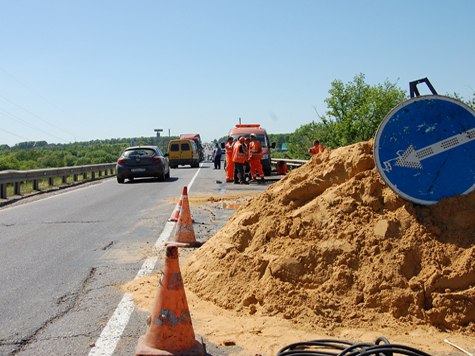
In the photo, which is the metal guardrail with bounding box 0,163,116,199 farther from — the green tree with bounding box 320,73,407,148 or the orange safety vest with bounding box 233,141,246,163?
the green tree with bounding box 320,73,407,148

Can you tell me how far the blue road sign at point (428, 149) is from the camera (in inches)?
176

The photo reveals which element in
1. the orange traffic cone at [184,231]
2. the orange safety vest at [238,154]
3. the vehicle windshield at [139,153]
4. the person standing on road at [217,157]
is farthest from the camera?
the person standing on road at [217,157]

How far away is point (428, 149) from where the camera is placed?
4.52 m

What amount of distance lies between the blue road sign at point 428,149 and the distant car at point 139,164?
17396 millimetres

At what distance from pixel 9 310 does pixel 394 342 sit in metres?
3.51

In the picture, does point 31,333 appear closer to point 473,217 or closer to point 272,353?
point 272,353

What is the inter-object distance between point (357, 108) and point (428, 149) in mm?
76197

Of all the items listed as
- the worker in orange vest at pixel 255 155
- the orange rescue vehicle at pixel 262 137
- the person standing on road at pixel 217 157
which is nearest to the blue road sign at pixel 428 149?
the worker in orange vest at pixel 255 155

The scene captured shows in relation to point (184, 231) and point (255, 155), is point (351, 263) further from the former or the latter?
point (255, 155)

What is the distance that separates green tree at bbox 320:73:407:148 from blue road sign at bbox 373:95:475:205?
7076 centimetres

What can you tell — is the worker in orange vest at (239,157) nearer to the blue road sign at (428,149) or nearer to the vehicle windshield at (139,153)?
the vehicle windshield at (139,153)

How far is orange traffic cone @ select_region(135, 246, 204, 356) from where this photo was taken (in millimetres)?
3297

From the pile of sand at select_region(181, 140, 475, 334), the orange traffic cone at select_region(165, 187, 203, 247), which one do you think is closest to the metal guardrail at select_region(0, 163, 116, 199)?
the orange traffic cone at select_region(165, 187, 203, 247)

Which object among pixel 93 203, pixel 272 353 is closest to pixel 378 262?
pixel 272 353
